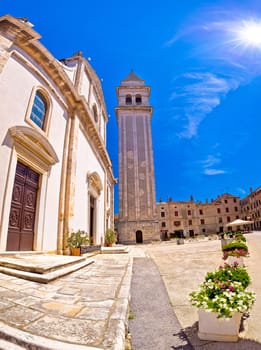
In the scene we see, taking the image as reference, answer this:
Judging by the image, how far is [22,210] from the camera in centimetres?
687

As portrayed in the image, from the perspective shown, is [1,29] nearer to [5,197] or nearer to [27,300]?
[5,197]

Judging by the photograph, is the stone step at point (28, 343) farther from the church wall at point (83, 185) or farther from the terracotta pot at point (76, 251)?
the church wall at point (83, 185)

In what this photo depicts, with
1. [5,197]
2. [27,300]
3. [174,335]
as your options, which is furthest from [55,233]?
[174,335]

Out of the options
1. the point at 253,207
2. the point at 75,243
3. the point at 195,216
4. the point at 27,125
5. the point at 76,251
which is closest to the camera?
the point at 27,125

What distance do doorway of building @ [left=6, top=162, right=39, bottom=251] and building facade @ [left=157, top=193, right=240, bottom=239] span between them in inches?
1743

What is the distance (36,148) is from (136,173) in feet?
91.9

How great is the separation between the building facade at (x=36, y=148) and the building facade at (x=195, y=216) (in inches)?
1582

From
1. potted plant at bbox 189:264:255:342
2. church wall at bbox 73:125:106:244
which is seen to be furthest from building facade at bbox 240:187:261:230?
potted plant at bbox 189:264:255:342

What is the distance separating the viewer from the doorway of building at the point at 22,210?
6336 millimetres

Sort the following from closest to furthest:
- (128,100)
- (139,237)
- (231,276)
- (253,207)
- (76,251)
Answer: (231,276) → (76,251) → (139,237) → (128,100) → (253,207)

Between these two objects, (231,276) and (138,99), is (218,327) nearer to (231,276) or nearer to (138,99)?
(231,276)

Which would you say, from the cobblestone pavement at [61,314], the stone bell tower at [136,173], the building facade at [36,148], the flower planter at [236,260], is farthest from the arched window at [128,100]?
the cobblestone pavement at [61,314]

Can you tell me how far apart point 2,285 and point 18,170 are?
456cm

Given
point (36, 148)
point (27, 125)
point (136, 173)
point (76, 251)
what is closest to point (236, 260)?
point (76, 251)
